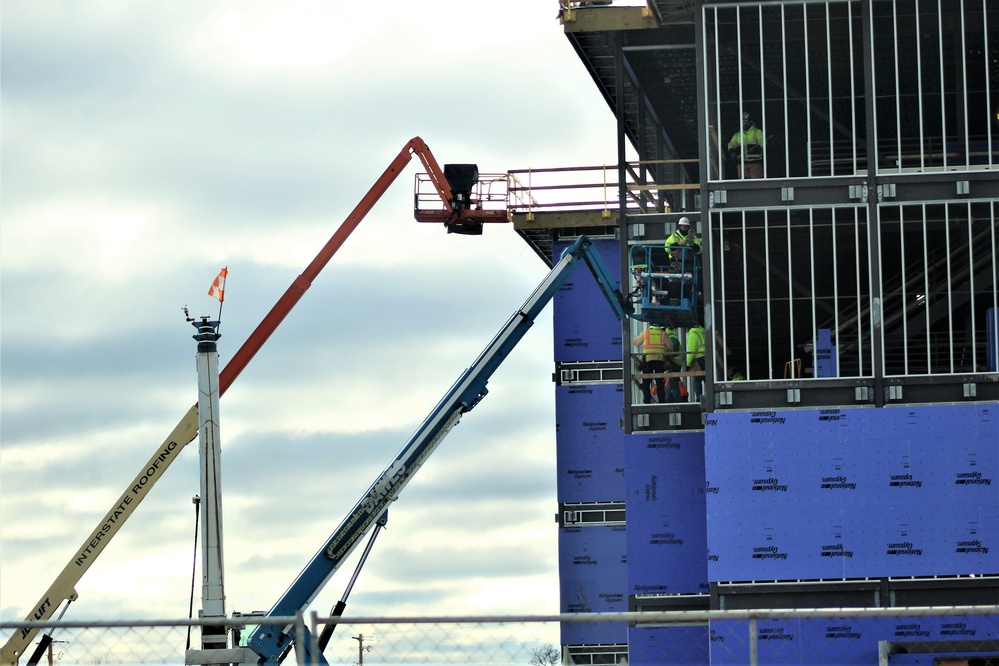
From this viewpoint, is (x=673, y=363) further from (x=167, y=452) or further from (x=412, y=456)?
(x=167, y=452)

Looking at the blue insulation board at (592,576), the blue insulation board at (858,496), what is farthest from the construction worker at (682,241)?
the blue insulation board at (592,576)

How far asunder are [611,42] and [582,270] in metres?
10.7

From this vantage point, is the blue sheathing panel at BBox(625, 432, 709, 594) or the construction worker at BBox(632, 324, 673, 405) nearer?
the blue sheathing panel at BBox(625, 432, 709, 594)

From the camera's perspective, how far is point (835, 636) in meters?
28.4

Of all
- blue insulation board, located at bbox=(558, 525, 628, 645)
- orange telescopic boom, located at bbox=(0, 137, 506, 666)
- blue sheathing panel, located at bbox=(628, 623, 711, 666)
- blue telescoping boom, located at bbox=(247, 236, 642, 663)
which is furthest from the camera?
blue insulation board, located at bbox=(558, 525, 628, 645)

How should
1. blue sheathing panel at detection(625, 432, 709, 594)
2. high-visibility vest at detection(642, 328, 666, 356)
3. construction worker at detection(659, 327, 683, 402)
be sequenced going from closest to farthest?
blue sheathing panel at detection(625, 432, 709, 594) < high-visibility vest at detection(642, 328, 666, 356) < construction worker at detection(659, 327, 683, 402)

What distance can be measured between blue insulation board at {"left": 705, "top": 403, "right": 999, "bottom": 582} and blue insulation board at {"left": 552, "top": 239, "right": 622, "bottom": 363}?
14.2 metres

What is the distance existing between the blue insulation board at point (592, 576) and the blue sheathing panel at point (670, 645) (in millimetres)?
8771

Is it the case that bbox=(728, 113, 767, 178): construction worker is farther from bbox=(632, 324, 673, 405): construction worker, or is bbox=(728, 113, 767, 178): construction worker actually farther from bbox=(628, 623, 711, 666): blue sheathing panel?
bbox=(628, 623, 711, 666): blue sheathing panel

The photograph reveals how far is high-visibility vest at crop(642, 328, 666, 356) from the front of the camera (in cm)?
3266

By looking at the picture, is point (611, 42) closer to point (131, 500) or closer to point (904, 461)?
point (904, 461)

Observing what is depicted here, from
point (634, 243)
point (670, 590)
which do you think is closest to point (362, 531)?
point (670, 590)

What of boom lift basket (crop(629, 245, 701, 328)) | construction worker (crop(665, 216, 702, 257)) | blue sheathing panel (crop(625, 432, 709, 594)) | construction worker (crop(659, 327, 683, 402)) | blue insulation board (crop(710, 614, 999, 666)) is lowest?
blue insulation board (crop(710, 614, 999, 666))

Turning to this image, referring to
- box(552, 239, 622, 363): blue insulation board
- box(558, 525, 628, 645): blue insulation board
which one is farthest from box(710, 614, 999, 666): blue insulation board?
box(552, 239, 622, 363): blue insulation board
